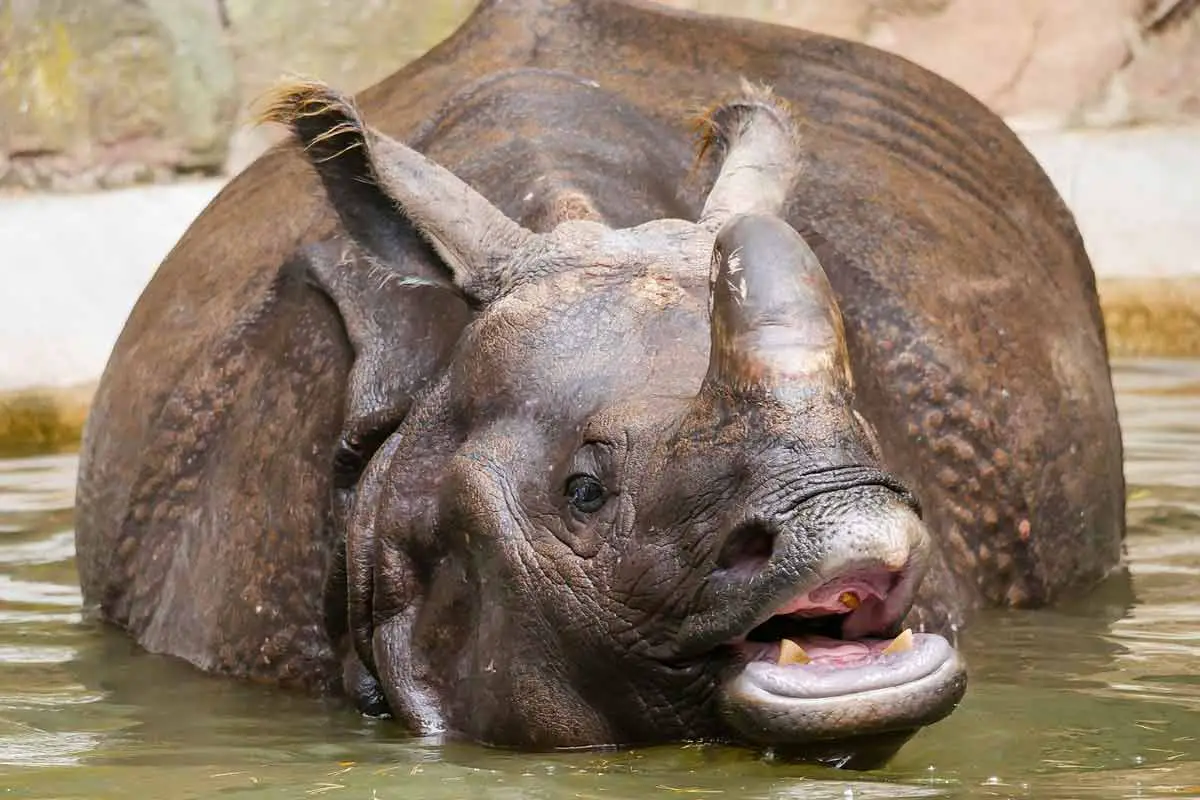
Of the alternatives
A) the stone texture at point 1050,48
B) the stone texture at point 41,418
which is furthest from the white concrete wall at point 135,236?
the stone texture at point 1050,48

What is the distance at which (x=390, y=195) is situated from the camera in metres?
5.38

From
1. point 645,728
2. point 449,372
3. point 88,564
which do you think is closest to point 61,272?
point 88,564

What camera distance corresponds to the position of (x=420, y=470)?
5227mm

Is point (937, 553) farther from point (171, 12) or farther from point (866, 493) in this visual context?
point (171, 12)

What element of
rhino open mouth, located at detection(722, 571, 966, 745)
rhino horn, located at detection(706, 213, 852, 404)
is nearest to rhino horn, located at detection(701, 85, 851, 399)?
rhino horn, located at detection(706, 213, 852, 404)

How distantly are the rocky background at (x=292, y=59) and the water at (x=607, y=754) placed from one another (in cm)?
506

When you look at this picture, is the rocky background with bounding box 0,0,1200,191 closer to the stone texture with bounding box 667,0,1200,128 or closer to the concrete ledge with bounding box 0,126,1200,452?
the stone texture with bounding box 667,0,1200,128

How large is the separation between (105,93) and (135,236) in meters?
1.17

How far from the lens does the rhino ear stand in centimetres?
534

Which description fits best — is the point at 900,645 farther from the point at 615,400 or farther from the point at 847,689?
the point at 615,400

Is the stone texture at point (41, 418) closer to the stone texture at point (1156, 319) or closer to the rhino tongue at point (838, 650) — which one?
the stone texture at point (1156, 319)

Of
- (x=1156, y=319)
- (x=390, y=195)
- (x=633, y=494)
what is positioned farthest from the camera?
(x=1156, y=319)

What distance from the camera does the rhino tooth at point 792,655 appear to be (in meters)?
4.30

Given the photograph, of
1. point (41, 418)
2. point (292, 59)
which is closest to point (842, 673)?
point (41, 418)
